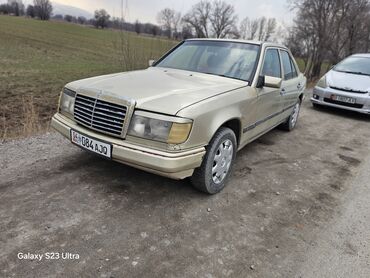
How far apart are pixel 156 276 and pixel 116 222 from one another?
2.38ft

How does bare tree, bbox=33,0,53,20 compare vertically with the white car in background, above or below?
above

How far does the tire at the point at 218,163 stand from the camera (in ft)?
10.2

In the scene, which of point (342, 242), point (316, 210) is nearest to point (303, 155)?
point (316, 210)

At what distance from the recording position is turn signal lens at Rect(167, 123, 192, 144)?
2.69 meters

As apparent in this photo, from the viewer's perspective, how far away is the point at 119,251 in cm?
243

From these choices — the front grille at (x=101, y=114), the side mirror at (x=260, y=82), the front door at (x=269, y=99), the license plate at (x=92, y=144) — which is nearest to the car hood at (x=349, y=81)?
the front door at (x=269, y=99)

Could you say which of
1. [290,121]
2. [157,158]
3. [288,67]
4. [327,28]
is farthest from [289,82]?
[327,28]

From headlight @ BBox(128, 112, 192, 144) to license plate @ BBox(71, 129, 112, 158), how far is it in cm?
31

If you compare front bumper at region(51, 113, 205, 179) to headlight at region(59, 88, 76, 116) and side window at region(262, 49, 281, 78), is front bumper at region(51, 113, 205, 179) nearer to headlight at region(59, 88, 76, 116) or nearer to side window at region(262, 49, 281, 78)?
headlight at region(59, 88, 76, 116)

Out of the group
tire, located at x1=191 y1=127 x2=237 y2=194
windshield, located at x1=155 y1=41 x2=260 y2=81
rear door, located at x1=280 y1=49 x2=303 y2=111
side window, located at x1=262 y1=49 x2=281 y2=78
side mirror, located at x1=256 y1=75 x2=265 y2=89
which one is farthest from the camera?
rear door, located at x1=280 y1=49 x2=303 y2=111

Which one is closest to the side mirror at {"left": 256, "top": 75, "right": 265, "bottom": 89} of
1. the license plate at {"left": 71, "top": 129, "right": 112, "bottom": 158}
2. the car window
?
the car window

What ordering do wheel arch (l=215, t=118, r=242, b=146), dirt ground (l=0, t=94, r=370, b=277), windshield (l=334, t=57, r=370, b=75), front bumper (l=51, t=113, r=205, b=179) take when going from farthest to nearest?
windshield (l=334, t=57, r=370, b=75) < wheel arch (l=215, t=118, r=242, b=146) < front bumper (l=51, t=113, r=205, b=179) < dirt ground (l=0, t=94, r=370, b=277)

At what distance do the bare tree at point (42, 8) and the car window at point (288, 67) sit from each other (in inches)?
3941

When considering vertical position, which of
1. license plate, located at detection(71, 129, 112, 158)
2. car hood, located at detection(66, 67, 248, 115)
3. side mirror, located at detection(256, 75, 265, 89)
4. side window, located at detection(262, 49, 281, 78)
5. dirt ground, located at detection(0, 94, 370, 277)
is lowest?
dirt ground, located at detection(0, 94, 370, 277)
